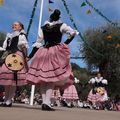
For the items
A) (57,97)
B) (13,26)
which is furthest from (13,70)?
(57,97)

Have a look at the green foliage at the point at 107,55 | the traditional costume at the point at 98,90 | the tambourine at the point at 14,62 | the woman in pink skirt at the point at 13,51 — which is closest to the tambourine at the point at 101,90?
the traditional costume at the point at 98,90

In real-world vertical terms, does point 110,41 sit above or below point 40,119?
above

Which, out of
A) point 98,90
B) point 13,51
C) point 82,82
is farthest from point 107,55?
point 13,51

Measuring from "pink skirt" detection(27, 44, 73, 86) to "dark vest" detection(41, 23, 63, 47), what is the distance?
0.38ft

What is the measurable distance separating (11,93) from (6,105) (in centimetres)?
30

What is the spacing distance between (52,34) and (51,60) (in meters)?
0.50

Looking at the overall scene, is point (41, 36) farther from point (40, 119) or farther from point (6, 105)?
point (40, 119)

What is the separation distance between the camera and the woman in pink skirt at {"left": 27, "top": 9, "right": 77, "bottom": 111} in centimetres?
908

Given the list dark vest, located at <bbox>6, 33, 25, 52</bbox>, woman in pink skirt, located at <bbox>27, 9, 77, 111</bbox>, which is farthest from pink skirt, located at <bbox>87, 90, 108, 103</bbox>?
woman in pink skirt, located at <bbox>27, 9, 77, 111</bbox>

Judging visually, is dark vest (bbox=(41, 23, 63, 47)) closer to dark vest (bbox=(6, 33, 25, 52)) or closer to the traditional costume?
dark vest (bbox=(6, 33, 25, 52))

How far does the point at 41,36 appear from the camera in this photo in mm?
9359

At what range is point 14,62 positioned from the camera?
9.94 metres

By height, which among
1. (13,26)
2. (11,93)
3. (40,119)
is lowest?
(40,119)

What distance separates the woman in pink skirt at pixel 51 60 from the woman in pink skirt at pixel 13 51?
67cm
